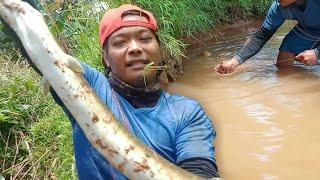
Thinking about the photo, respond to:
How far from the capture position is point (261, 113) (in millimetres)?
3895

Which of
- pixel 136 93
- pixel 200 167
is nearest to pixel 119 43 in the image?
pixel 136 93

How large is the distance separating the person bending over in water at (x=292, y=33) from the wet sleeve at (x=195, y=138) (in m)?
2.37

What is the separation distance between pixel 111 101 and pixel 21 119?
1761 millimetres

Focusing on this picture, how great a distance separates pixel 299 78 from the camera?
468cm

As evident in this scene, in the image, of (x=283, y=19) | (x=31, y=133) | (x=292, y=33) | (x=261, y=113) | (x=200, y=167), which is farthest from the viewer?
(x=292, y=33)

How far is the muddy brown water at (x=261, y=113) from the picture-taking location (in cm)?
311

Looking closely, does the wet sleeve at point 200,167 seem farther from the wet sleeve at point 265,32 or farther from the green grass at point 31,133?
the wet sleeve at point 265,32

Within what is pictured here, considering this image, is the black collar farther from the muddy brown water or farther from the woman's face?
the muddy brown water

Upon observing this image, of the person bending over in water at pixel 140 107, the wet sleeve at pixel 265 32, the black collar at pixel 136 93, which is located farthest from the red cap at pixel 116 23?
the wet sleeve at pixel 265 32

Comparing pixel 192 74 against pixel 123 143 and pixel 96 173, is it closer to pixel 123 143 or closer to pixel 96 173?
pixel 96 173

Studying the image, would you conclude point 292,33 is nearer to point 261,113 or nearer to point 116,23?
point 261,113

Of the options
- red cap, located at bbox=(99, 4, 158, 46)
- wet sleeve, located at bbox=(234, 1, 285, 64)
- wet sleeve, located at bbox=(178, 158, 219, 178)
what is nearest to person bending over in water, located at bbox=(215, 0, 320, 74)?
wet sleeve, located at bbox=(234, 1, 285, 64)

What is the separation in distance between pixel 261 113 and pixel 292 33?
1.39m

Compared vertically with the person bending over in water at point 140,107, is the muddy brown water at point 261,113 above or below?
below
